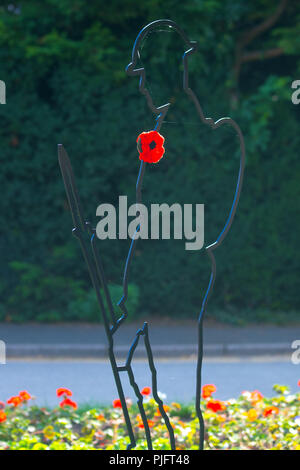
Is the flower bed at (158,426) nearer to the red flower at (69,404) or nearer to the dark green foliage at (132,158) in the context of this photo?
the red flower at (69,404)

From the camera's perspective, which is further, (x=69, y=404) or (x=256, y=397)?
(x=256, y=397)

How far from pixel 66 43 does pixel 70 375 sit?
13.5ft

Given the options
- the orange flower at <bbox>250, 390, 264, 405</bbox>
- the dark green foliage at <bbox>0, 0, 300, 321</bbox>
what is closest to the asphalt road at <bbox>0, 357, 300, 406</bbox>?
the orange flower at <bbox>250, 390, 264, 405</bbox>

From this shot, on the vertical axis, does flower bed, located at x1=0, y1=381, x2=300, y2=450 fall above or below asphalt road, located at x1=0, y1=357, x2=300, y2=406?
below

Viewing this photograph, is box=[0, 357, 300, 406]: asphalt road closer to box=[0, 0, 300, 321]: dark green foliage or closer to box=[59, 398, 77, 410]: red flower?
box=[59, 398, 77, 410]: red flower

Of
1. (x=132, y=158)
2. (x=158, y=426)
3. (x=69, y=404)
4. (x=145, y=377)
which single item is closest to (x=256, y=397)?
(x=158, y=426)

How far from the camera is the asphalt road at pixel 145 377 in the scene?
5625mm

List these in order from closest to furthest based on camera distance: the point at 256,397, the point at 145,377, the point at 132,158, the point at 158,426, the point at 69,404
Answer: the point at 158,426 < the point at 69,404 < the point at 256,397 < the point at 145,377 < the point at 132,158

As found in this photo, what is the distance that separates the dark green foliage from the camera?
8523mm

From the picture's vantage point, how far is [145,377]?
620 centimetres

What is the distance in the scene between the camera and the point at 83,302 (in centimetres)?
873

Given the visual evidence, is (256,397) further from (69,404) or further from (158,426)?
(69,404)

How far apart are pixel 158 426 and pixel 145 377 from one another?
2.30m

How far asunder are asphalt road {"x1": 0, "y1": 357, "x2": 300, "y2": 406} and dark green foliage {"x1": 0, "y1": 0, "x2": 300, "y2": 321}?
63.2 inches
